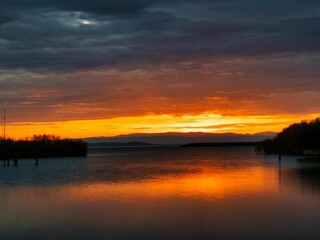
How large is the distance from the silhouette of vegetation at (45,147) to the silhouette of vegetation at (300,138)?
92.6 feet

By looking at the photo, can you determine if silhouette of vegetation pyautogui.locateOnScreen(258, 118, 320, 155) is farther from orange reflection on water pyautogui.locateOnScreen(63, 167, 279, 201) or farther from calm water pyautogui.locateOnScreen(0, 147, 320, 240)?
calm water pyautogui.locateOnScreen(0, 147, 320, 240)

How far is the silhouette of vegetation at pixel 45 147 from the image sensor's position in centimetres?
5948

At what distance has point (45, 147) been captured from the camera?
66.1m

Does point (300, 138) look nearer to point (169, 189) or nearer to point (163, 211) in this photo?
point (169, 189)

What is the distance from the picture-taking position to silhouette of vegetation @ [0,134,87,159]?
59.5 meters

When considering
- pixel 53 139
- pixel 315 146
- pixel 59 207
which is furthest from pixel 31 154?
pixel 59 207

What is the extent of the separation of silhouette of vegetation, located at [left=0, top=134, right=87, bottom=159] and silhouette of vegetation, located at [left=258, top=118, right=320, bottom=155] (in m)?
28.2

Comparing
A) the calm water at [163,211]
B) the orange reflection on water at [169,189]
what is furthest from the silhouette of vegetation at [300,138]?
the calm water at [163,211]

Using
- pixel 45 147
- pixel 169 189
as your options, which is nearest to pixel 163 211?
pixel 169 189

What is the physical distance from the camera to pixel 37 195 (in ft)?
62.8

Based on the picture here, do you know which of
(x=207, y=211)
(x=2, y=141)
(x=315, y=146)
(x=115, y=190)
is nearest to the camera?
(x=207, y=211)

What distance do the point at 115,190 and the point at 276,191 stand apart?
6.55 m

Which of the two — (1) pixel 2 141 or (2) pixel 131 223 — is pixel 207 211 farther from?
(1) pixel 2 141

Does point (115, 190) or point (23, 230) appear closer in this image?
point (23, 230)
